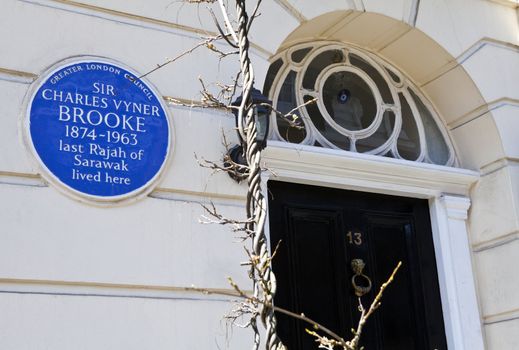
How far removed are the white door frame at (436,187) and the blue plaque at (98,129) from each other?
992 millimetres

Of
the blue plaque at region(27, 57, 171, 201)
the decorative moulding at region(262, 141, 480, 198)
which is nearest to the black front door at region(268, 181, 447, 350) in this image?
the decorative moulding at region(262, 141, 480, 198)

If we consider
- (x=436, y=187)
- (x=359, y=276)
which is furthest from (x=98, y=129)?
(x=436, y=187)

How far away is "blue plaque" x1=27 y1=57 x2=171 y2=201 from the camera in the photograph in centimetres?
472

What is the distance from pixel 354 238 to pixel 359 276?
285 millimetres

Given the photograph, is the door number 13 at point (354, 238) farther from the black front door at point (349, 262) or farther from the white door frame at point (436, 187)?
the white door frame at point (436, 187)

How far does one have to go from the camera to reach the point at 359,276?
20.1 feet

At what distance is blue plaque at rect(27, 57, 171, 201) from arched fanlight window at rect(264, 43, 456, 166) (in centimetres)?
123

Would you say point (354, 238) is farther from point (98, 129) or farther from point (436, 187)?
point (98, 129)

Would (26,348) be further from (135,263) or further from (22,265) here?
(135,263)

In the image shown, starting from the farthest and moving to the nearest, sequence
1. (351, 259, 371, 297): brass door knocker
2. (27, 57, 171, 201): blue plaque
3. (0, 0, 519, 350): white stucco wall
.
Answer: (351, 259, 371, 297): brass door knocker < (27, 57, 171, 201): blue plaque < (0, 0, 519, 350): white stucco wall

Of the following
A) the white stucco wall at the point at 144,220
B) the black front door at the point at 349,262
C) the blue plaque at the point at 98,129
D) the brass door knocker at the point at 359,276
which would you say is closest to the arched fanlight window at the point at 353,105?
the white stucco wall at the point at 144,220

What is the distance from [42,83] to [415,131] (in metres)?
3.23

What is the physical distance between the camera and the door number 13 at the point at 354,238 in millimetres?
6215

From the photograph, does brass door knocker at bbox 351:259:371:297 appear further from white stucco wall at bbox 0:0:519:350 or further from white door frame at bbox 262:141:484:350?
white stucco wall at bbox 0:0:519:350
